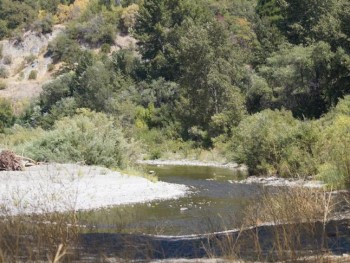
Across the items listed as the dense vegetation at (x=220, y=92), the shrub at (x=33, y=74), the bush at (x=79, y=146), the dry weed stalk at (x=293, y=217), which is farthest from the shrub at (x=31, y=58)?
the dry weed stalk at (x=293, y=217)

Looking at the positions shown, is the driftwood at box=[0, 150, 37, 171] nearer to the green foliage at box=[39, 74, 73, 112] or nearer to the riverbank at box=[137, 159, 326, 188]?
the riverbank at box=[137, 159, 326, 188]

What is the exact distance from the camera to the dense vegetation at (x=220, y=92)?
26.2 metres

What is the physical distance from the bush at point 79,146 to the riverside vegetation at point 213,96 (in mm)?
47

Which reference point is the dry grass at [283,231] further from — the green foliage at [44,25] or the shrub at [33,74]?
the green foliage at [44,25]

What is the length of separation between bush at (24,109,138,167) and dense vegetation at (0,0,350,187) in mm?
60

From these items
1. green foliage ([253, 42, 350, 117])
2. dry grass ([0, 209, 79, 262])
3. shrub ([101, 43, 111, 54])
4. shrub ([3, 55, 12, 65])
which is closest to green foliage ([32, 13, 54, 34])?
shrub ([3, 55, 12, 65])

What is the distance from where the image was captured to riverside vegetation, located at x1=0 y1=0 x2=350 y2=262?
26.1m

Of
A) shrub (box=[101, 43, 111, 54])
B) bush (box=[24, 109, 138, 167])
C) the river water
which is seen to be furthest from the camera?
shrub (box=[101, 43, 111, 54])

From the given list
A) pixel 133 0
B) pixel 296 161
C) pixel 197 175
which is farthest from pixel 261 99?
pixel 133 0

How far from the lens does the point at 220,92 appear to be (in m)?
47.0

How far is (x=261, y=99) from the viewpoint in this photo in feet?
151

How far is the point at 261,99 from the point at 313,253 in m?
40.3

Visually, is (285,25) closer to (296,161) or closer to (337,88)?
(337,88)

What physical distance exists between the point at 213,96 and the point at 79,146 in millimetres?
22982
